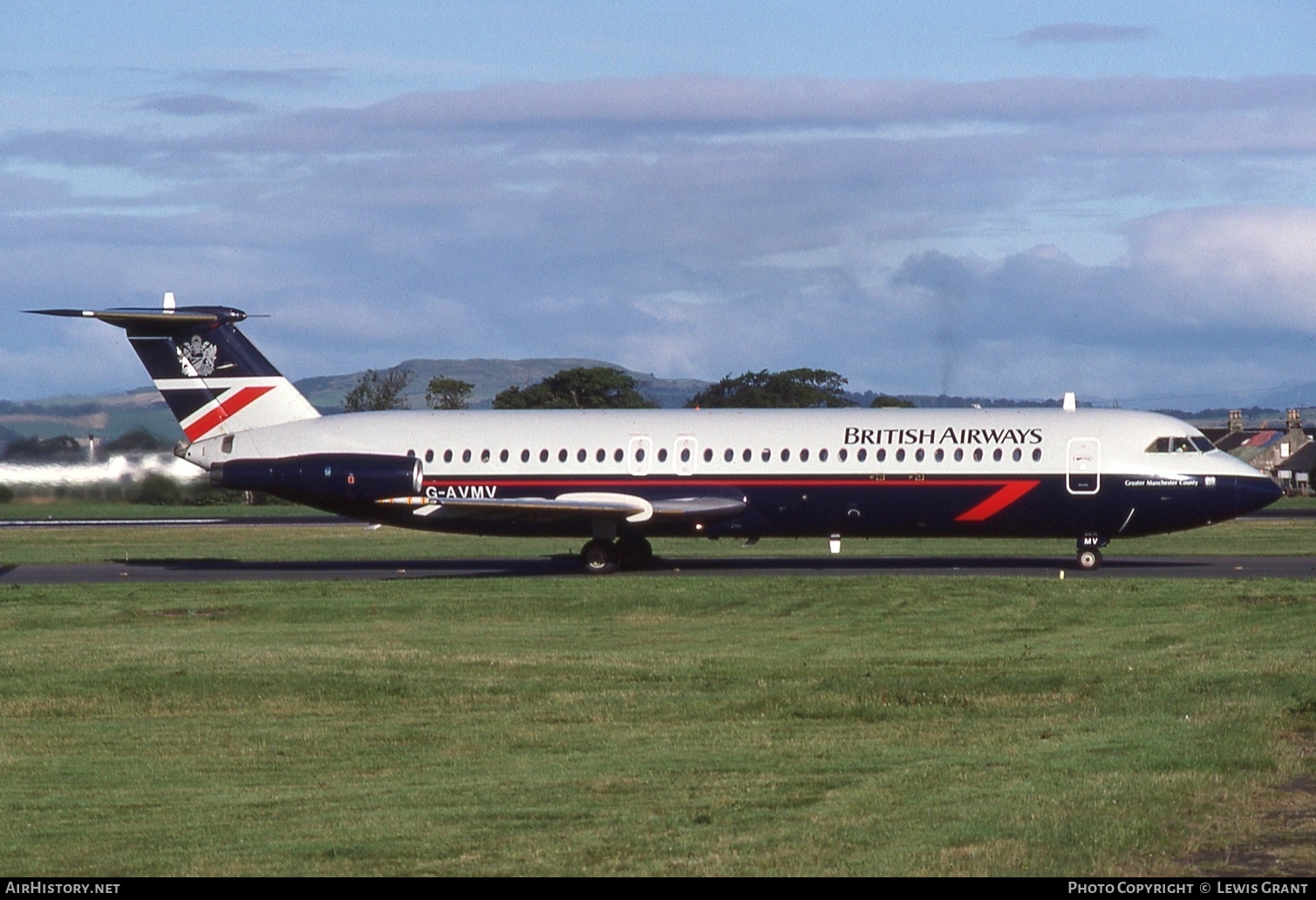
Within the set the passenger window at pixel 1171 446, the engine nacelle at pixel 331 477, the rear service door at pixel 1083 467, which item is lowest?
the engine nacelle at pixel 331 477

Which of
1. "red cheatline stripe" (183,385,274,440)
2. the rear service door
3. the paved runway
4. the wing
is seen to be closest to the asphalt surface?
the paved runway

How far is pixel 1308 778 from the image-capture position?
13.9 metres

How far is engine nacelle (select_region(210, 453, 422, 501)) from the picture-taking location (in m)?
39.2

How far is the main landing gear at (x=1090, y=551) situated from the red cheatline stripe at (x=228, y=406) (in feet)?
65.6

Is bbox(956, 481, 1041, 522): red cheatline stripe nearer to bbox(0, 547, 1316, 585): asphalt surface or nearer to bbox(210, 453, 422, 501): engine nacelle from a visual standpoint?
bbox(0, 547, 1316, 585): asphalt surface

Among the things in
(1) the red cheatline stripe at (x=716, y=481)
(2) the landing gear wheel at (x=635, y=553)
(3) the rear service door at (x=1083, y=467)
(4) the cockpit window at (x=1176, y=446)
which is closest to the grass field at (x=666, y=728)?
(1) the red cheatline stripe at (x=716, y=481)

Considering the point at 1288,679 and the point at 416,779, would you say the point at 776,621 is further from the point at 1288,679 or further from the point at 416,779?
the point at 416,779

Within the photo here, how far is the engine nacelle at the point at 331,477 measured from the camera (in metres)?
39.2

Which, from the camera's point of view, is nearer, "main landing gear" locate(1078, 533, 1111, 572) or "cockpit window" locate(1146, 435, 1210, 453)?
"cockpit window" locate(1146, 435, 1210, 453)

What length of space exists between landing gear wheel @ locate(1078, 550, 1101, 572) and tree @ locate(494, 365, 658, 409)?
72469 millimetres

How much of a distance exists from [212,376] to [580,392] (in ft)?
239

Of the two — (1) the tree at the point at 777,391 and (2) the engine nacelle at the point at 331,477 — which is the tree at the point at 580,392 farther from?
(2) the engine nacelle at the point at 331,477

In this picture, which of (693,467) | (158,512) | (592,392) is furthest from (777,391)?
(693,467)

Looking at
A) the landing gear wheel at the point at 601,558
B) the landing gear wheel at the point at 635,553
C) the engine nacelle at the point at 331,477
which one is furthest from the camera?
the landing gear wheel at the point at 635,553
